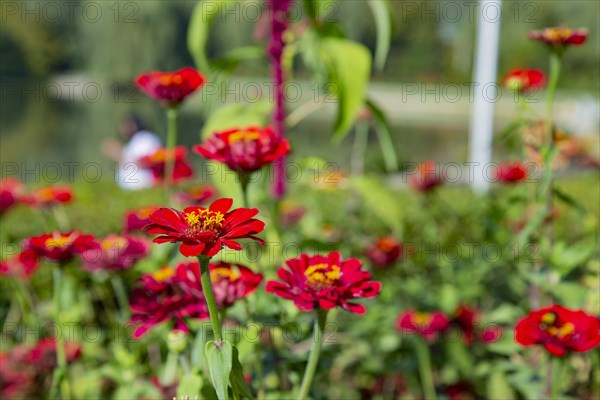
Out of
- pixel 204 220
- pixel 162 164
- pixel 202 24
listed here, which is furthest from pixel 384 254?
pixel 204 220

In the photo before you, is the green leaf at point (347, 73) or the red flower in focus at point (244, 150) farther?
the green leaf at point (347, 73)

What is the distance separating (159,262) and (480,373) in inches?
24.8

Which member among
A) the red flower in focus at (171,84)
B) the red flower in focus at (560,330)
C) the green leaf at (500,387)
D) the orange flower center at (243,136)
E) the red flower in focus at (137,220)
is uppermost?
the red flower in focus at (171,84)

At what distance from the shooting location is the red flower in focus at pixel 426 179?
180 centimetres

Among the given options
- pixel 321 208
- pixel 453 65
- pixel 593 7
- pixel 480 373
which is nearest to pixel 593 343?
pixel 480 373

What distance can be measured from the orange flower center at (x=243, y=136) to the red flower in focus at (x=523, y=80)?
1.68 feet

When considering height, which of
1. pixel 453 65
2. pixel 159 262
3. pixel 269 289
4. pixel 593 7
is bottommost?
pixel 453 65

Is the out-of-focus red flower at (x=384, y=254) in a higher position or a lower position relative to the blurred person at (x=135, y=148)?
higher

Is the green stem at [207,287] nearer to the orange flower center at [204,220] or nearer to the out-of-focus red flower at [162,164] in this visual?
the orange flower center at [204,220]

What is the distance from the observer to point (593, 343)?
2.56 ft

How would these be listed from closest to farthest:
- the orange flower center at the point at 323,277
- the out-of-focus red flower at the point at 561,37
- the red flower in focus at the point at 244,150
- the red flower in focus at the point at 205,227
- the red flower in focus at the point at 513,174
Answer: the red flower in focus at the point at 205,227 < the orange flower center at the point at 323,277 < the red flower in focus at the point at 244,150 < the out-of-focus red flower at the point at 561,37 < the red flower in focus at the point at 513,174

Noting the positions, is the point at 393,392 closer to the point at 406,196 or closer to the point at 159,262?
the point at 159,262

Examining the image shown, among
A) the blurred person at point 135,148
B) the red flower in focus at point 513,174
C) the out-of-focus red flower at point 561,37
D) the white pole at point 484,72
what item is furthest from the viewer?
the white pole at point 484,72

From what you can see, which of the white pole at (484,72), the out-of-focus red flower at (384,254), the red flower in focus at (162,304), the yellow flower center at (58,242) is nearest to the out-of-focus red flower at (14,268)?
the yellow flower center at (58,242)
